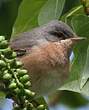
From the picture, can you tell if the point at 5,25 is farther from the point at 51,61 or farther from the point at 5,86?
the point at 5,86

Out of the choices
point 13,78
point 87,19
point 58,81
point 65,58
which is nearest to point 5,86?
point 13,78

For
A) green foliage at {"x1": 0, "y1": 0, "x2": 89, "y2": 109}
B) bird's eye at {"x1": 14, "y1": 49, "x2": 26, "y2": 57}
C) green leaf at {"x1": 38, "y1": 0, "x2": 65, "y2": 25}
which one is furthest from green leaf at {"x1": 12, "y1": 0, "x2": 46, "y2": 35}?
bird's eye at {"x1": 14, "y1": 49, "x2": 26, "y2": 57}

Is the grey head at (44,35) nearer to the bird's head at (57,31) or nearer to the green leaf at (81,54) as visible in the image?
the bird's head at (57,31)

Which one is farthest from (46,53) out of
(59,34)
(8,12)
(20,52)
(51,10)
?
(51,10)

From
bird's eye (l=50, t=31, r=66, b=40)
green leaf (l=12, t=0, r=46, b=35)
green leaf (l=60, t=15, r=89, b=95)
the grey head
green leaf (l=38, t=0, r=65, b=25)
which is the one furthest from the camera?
bird's eye (l=50, t=31, r=66, b=40)

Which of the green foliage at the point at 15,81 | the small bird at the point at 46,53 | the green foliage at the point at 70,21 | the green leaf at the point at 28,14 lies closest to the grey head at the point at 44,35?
the small bird at the point at 46,53

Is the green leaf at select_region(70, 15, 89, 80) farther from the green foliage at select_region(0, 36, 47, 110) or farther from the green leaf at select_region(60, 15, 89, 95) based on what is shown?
the green foliage at select_region(0, 36, 47, 110)

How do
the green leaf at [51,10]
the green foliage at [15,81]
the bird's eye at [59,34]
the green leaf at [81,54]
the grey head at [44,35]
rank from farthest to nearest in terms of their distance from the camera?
the bird's eye at [59,34] < the grey head at [44,35] < the green leaf at [51,10] < the green leaf at [81,54] < the green foliage at [15,81]
